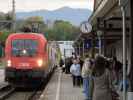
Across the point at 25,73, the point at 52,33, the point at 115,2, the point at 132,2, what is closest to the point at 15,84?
the point at 25,73

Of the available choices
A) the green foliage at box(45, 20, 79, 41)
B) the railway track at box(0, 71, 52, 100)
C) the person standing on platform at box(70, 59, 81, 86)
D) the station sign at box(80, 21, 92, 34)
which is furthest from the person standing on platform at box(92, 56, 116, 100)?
the green foliage at box(45, 20, 79, 41)

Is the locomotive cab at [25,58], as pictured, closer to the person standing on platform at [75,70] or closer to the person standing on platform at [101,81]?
the person standing on platform at [75,70]

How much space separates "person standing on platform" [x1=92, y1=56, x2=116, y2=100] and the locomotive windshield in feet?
67.2

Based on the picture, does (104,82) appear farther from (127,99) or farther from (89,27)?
(89,27)

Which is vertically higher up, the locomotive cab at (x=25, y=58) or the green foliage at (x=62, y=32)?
the green foliage at (x=62, y=32)

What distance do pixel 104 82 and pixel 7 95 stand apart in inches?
739

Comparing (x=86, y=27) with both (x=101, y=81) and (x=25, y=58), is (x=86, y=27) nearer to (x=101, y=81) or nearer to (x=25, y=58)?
(x=25, y=58)

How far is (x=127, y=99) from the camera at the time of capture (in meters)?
11.5

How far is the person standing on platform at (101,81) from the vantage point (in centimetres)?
1050

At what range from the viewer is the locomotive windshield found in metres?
31.0

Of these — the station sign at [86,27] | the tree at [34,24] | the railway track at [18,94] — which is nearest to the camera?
the station sign at [86,27]

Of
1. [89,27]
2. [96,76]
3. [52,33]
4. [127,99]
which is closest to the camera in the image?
[96,76]

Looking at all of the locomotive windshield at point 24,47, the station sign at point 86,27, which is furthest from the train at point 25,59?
the station sign at point 86,27

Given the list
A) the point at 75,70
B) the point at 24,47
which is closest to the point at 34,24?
the point at 24,47
